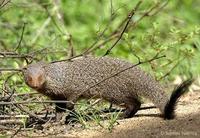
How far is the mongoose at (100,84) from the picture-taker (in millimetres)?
4492

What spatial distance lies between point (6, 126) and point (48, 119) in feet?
1.13

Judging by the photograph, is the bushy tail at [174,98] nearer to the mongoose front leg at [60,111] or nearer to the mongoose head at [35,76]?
the mongoose front leg at [60,111]

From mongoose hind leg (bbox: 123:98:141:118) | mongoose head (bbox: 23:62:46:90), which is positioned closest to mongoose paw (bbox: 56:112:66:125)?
mongoose head (bbox: 23:62:46:90)

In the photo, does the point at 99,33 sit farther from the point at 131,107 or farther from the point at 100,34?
the point at 131,107

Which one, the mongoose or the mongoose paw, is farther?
the mongoose

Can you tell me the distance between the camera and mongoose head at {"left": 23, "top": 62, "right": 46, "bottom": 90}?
4.36 metres

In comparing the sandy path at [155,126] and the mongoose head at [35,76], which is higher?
the mongoose head at [35,76]

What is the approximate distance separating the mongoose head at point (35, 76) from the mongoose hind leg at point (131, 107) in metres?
0.65

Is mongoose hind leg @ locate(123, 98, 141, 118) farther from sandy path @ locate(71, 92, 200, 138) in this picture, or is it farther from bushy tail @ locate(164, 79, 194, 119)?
bushy tail @ locate(164, 79, 194, 119)

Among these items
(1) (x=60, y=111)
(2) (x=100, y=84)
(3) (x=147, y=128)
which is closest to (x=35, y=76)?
(1) (x=60, y=111)

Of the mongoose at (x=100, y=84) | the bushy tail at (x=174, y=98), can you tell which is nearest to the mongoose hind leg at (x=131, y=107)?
the mongoose at (x=100, y=84)

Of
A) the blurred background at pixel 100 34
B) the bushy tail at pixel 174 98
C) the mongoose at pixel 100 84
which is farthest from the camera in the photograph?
the blurred background at pixel 100 34

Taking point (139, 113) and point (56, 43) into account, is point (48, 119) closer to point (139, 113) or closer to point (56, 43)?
point (139, 113)

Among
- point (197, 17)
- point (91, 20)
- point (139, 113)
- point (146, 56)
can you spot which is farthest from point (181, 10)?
point (139, 113)
